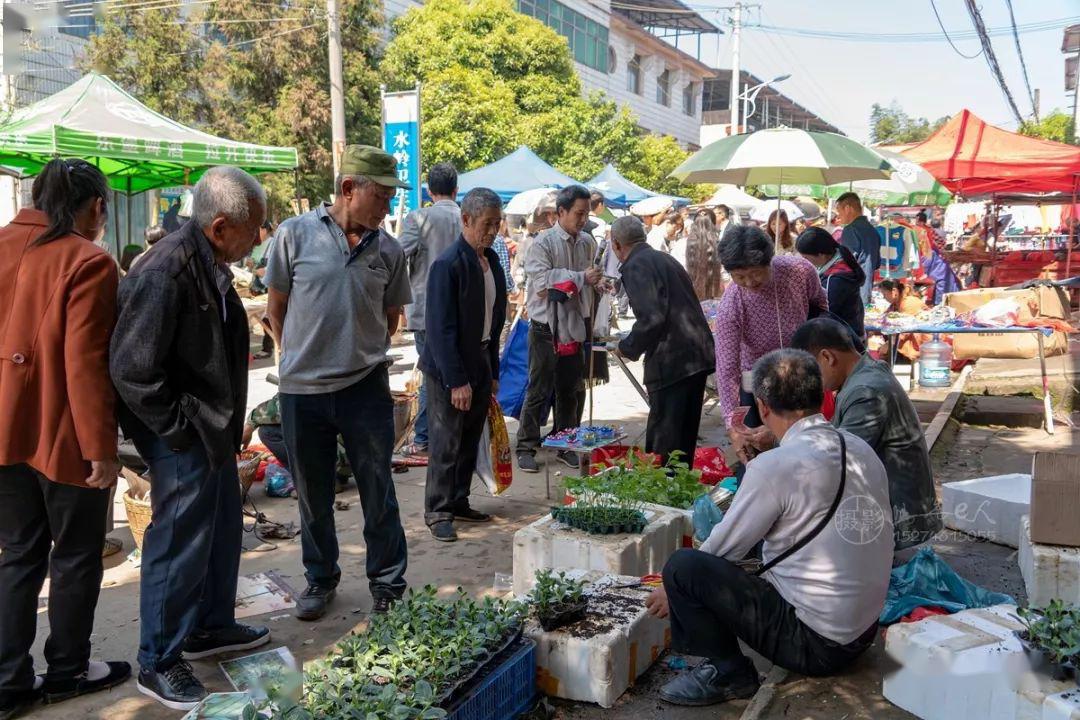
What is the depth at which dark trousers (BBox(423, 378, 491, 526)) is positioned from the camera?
5.22 m

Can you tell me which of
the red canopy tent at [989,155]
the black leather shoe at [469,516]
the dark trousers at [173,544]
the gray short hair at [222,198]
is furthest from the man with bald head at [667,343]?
the red canopy tent at [989,155]

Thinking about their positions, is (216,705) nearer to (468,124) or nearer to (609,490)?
(609,490)

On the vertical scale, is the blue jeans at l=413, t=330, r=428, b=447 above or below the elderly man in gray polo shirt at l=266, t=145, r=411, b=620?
below

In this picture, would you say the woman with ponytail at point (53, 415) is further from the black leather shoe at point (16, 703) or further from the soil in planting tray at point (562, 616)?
the soil in planting tray at point (562, 616)

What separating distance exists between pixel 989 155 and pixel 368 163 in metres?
A: 13.1

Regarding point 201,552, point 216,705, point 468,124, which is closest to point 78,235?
point 201,552

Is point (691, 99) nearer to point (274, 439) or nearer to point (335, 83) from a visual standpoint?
point (335, 83)

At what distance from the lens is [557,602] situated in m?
3.45

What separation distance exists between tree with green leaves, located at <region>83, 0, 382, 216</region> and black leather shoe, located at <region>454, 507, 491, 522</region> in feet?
51.5

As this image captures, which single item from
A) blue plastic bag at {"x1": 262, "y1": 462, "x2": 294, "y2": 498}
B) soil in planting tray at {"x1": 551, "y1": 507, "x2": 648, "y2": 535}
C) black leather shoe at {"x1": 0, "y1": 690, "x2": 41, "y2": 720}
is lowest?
black leather shoe at {"x1": 0, "y1": 690, "x2": 41, "y2": 720}

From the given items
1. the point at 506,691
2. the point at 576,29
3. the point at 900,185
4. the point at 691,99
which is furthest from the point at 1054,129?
the point at 506,691

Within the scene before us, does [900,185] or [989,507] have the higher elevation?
[900,185]

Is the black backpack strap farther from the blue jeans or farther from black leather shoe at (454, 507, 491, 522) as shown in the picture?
the blue jeans

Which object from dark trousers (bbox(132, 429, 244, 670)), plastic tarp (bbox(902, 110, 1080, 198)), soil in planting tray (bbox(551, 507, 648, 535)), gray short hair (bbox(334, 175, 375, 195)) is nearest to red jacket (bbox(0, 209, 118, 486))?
dark trousers (bbox(132, 429, 244, 670))
